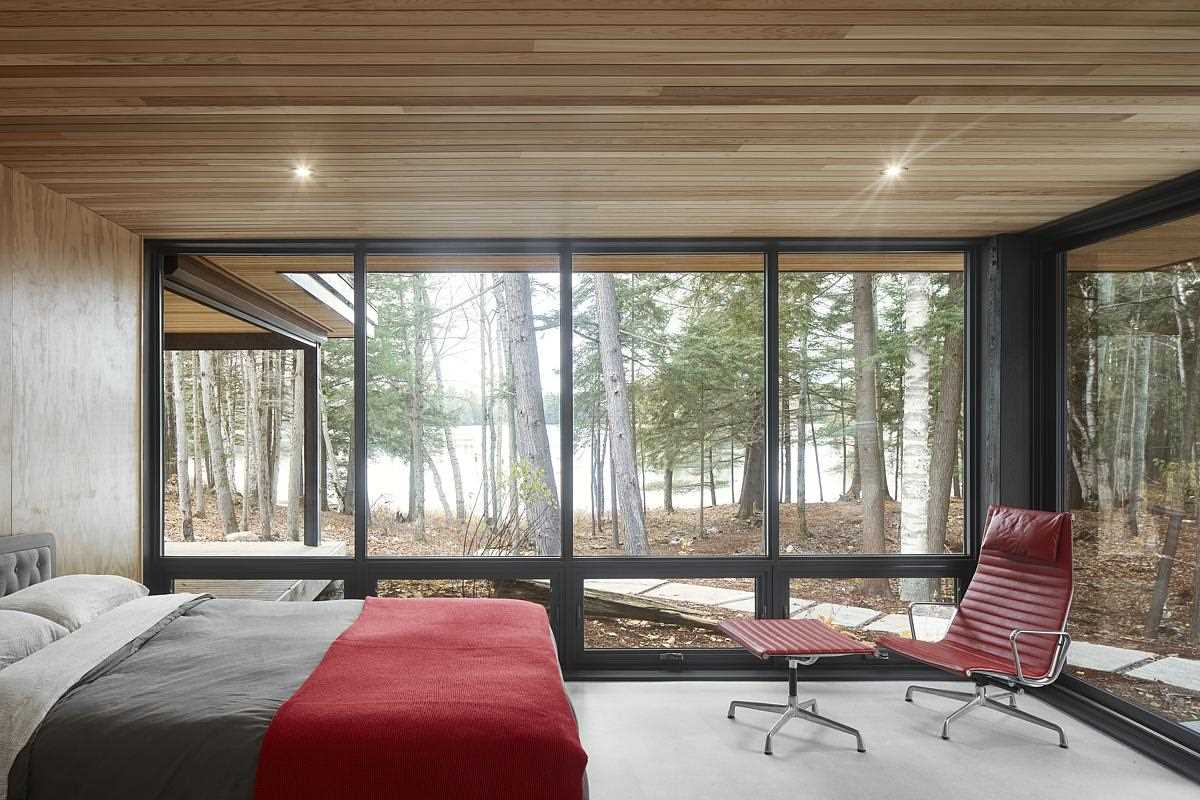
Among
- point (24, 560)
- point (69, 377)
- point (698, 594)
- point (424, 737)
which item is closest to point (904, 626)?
point (698, 594)

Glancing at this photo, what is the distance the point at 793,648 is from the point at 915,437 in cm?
187

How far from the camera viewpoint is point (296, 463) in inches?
179

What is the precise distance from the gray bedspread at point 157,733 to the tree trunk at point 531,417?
2.17 meters

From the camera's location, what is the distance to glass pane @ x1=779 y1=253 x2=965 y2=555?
14.9 feet

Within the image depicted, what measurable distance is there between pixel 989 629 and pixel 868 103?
287cm

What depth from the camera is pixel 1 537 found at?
3.12 metres

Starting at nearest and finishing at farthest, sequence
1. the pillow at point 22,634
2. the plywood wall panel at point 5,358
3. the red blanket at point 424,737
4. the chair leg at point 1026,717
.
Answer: the red blanket at point 424,737, the pillow at point 22,634, the plywood wall panel at point 5,358, the chair leg at point 1026,717

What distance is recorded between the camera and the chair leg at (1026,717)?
344 centimetres

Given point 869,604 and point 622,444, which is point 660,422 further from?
point 869,604

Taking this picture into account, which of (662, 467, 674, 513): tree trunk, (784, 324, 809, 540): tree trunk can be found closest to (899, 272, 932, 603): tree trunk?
(784, 324, 809, 540): tree trunk

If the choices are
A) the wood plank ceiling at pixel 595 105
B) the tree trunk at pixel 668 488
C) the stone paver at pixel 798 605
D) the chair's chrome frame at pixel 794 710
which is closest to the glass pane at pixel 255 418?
the wood plank ceiling at pixel 595 105

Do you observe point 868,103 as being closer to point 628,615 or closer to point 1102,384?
point 1102,384

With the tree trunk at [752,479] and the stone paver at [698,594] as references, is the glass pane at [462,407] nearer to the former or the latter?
the stone paver at [698,594]

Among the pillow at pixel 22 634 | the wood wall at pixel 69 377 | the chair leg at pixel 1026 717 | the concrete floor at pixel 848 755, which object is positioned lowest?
the concrete floor at pixel 848 755
